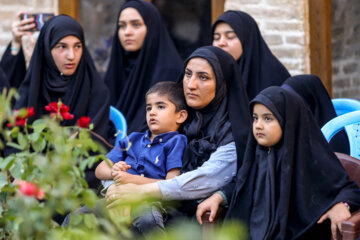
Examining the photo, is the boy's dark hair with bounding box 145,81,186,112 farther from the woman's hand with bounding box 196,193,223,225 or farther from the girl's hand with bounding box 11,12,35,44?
the girl's hand with bounding box 11,12,35,44

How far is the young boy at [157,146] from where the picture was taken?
3.22m

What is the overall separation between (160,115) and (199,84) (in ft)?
0.90

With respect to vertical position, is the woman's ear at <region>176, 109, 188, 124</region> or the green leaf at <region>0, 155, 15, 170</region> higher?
the green leaf at <region>0, 155, 15, 170</region>

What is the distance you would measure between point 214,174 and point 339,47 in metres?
5.12

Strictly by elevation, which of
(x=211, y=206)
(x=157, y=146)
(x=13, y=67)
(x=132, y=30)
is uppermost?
(x=132, y=30)

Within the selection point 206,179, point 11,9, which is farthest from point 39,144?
point 11,9

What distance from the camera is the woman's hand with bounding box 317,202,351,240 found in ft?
8.64

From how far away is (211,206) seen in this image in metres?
2.97

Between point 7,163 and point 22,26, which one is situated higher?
point 22,26

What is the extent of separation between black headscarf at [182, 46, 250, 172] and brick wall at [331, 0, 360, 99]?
14.6 feet

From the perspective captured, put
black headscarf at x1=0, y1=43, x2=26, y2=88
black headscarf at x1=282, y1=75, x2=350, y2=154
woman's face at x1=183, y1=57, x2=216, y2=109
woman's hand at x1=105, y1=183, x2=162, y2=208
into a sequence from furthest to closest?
1. black headscarf at x1=0, y1=43, x2=26, y2=88
2. black headscarf at x1=282, y1=75, x2=350, y2=154
3. woman's face at x1=183, y1=57, x2=216, y2=109
4. woman's hand at x1=105, y1=183, x2=162, y2=208

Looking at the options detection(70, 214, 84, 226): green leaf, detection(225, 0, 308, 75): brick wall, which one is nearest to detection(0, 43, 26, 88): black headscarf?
detection(225, 0, 308, 75): brick wall

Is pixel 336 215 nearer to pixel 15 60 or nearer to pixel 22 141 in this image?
pixel 22 141

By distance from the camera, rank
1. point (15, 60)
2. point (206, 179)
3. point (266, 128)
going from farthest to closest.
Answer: point (15, 60) → point (206, 179) → point (266, 128)
